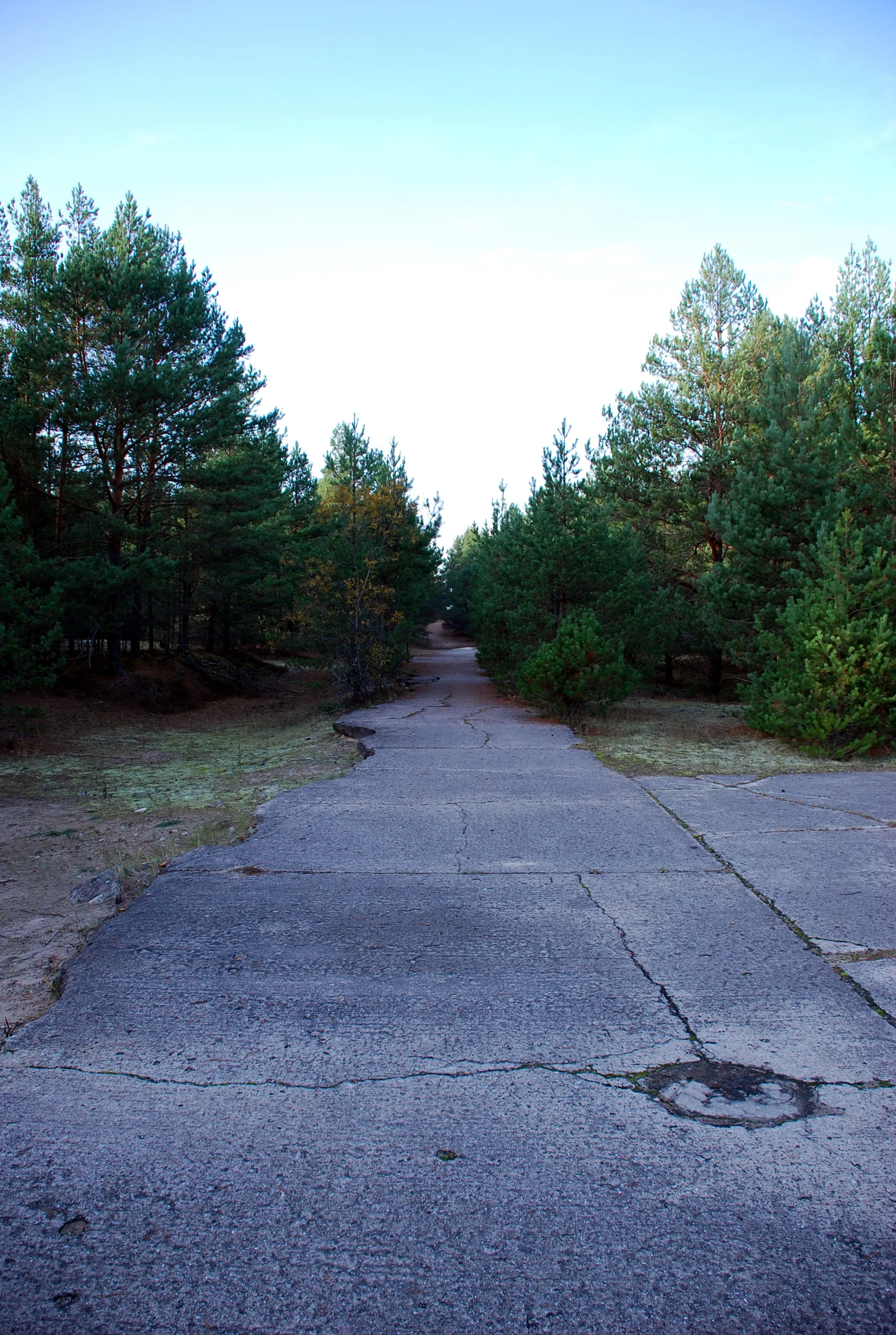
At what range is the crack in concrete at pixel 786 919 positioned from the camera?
309 cm

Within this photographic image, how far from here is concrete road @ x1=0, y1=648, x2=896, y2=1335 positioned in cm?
176

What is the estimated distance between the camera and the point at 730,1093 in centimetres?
250

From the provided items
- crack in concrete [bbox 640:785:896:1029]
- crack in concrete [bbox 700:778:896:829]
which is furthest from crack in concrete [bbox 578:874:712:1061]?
crack in concrete [bbox 700:778:896:829]

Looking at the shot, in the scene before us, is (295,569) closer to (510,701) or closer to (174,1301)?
(510,701)

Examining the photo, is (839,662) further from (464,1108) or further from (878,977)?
(464,1108)

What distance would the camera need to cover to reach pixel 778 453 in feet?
44.9

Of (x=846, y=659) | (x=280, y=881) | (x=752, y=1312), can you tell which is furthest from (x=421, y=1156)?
(x=846, y=659)

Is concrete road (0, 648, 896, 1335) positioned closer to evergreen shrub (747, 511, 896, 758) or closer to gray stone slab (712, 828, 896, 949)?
gray stone slab (712, 828, 896, 949)

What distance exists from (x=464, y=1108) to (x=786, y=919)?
7.80 ft

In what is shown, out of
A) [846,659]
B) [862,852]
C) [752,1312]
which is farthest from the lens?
[846,659]

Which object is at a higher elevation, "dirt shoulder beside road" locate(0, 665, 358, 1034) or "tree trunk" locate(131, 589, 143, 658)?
"tree trunk" locate(131, 589, 143, 658)

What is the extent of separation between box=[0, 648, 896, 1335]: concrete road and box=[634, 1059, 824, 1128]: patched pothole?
11 millimetres

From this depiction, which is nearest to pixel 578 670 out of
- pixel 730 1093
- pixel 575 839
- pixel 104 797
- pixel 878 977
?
pixel 575 839

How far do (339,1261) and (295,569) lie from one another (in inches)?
820
